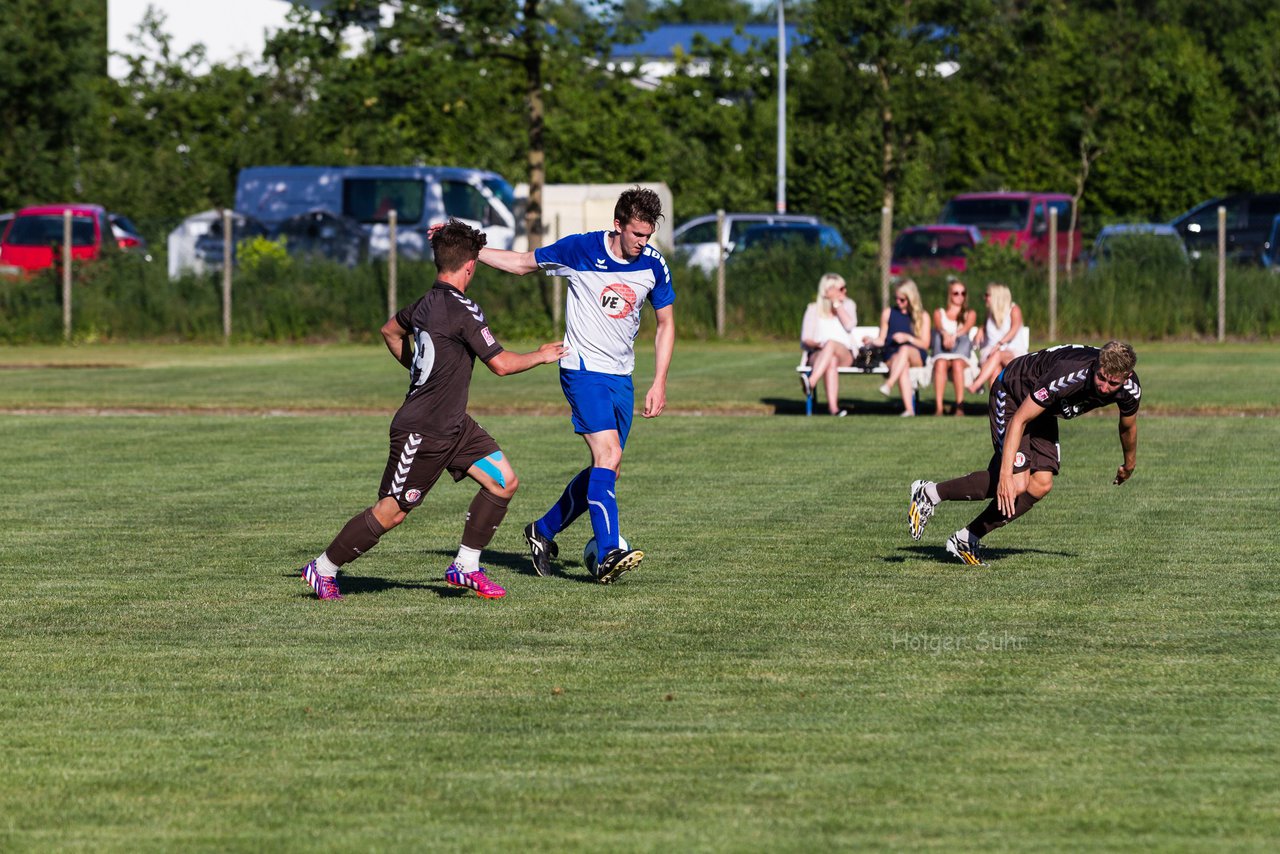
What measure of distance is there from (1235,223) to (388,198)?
1603 cm

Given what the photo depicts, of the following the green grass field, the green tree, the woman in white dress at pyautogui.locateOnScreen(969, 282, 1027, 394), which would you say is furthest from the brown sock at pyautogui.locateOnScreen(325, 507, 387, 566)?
the green tree

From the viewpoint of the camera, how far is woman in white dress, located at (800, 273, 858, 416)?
779 inches

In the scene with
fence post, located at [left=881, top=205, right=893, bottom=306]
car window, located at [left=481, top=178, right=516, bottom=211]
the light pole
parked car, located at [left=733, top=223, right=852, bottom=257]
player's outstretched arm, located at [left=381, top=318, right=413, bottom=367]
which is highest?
the light pole

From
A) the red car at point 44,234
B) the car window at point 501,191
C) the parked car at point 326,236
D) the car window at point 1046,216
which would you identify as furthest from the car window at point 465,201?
the car window at point 1046,216

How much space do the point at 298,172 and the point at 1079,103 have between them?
20221mm

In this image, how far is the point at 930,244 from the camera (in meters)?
34.1

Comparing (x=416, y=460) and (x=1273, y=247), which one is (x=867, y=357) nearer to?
(x=416, y=460)

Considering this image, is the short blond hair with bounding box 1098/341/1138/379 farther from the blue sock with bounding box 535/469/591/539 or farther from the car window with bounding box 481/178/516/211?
the car window with bounding box 481/178/516/211

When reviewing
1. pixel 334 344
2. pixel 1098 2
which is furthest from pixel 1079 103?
pixel 334 344

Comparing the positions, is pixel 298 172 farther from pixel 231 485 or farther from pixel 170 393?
pixel 231 485

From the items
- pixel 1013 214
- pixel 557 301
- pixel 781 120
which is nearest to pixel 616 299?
pixel 557 301

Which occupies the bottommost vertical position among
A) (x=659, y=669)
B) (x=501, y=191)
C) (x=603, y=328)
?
(x=659, y=669)

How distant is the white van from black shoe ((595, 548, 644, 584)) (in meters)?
25.8

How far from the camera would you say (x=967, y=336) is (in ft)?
64.3
